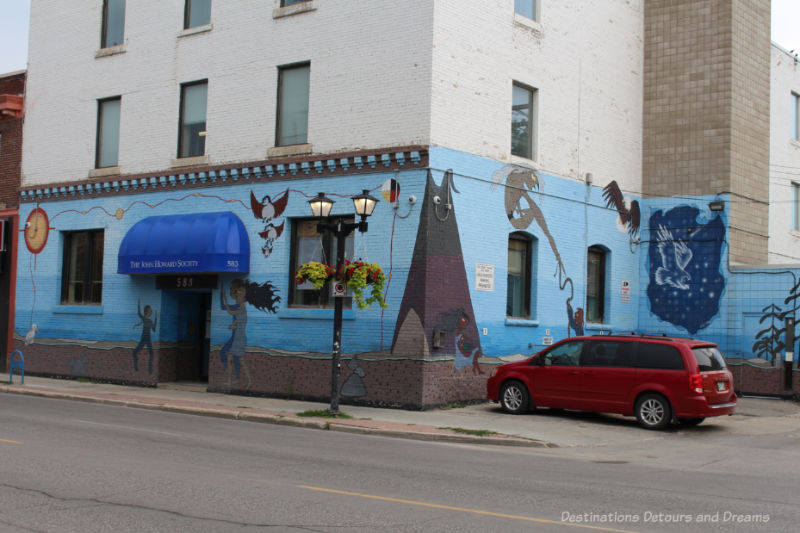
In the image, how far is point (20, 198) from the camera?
2534 cm

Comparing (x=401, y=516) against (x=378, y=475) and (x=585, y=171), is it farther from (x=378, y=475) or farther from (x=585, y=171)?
(x=585, y=171)

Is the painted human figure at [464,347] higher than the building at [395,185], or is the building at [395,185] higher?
the building at [395,185]

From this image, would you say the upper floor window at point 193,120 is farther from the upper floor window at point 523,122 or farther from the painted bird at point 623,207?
the painted bird at point 623,207

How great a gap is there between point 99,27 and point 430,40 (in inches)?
438

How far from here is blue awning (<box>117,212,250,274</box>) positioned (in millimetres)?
19953

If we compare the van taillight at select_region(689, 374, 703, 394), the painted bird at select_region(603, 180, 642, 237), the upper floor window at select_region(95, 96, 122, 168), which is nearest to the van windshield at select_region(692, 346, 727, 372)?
the van taillight at select_region(689, 374, 703, 394)

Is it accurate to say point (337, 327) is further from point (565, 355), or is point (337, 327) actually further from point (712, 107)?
point (712, 107)

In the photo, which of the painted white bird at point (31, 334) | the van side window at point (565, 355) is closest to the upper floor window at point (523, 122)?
the van side window at point (565, 355)

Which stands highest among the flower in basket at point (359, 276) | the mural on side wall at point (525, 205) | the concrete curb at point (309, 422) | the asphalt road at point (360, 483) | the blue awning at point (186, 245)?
the mural on side wall at point (525, 205)

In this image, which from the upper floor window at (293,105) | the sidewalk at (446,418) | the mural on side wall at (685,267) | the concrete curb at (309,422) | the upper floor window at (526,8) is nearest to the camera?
the concrete curb at (309,422)

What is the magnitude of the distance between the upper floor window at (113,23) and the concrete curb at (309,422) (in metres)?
10.0

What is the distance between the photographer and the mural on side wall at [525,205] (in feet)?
64.7

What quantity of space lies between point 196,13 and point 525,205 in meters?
9.95

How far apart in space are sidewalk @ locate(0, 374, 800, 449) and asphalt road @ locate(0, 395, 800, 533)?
0.60 meters
